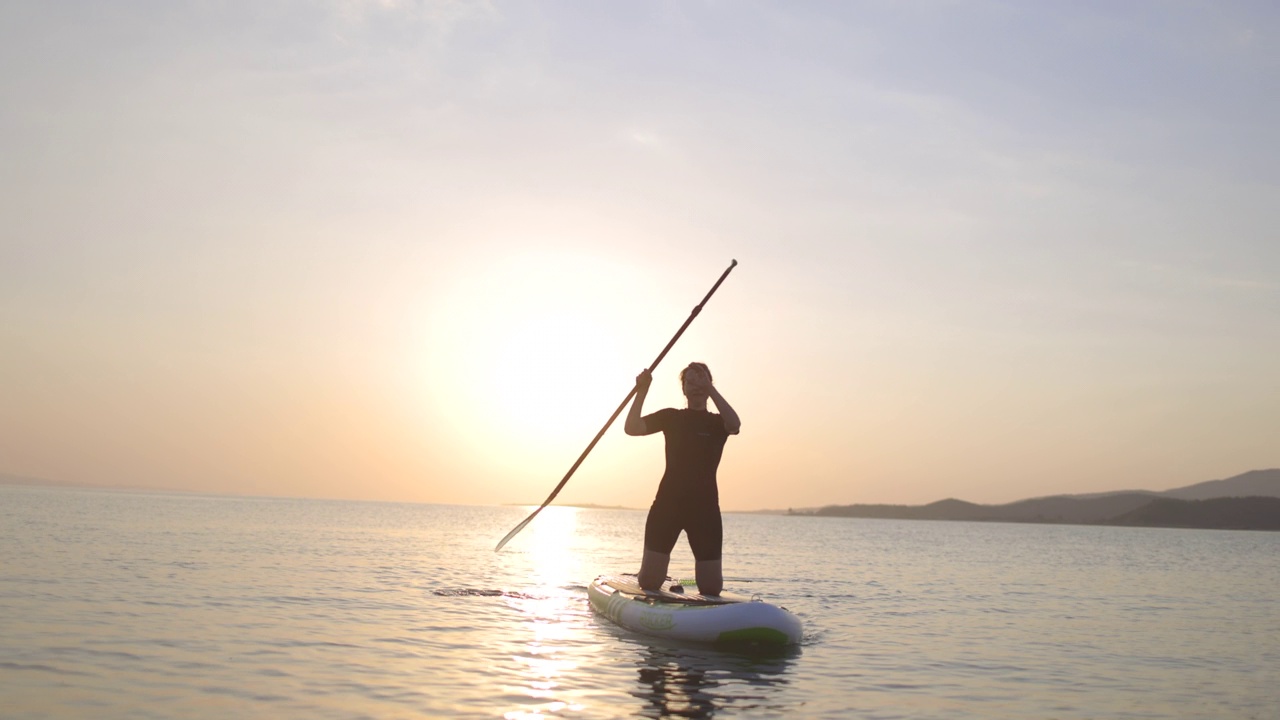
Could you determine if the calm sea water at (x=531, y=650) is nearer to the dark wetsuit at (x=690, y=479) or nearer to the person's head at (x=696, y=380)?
the dark wetsuit at (x=690, y=479)

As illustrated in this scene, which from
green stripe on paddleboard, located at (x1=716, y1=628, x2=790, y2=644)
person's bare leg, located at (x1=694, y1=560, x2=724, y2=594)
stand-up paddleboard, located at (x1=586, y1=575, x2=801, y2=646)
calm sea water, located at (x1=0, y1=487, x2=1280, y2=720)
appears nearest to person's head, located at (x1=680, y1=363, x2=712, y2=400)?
person's bare leg, located at (x1=694, y1=560, x2=724, y2=594)

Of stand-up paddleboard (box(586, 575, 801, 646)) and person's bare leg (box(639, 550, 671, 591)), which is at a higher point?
person's bare leg (box(639, 550, 671, 591))

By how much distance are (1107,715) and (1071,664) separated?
3.43m

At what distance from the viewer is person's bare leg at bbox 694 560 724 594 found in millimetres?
11719

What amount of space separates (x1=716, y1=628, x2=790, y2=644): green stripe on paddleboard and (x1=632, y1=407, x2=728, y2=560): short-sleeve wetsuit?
0.87 m

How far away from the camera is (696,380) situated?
36.6 feet

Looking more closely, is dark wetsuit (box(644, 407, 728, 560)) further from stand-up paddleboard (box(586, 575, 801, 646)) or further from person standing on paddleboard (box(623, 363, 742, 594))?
stand-up paddleboard (box(586, 575, 801, 646))

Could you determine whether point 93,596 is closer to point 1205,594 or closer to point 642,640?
point 642,640

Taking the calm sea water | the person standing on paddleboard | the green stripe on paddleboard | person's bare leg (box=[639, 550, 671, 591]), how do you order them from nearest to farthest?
1. the calm sea water
2. the green stripe on paddleboard
3. the person standing on paddleboard
4. person's bare leg (box=[639, 550, 671, 591])

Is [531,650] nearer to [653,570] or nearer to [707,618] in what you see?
[653,570]

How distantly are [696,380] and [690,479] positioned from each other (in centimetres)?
108

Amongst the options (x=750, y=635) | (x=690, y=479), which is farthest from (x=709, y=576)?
(x=690, y=479)

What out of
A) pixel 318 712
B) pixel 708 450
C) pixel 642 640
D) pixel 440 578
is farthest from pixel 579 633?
pixel 440 578

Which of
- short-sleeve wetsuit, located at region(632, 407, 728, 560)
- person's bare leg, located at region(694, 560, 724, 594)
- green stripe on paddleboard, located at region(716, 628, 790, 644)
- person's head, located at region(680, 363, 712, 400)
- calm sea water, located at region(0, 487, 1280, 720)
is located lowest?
calm sea water, located at region(0, 487, 1280, 720)
